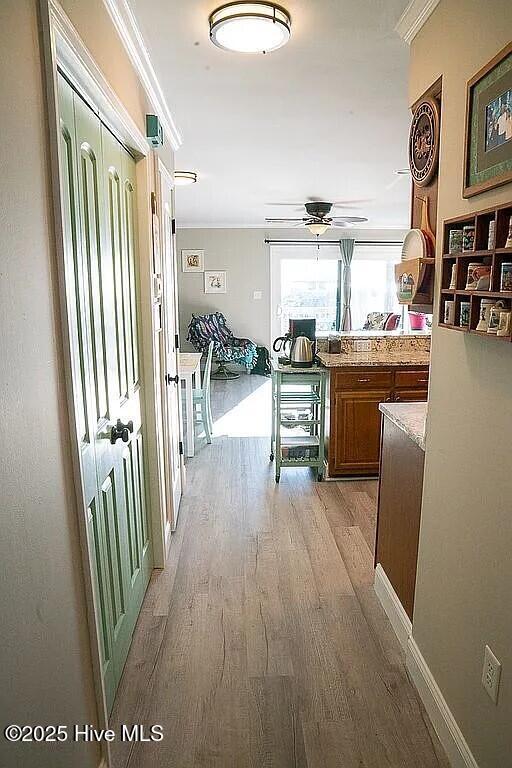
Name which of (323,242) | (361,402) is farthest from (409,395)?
(323,242)

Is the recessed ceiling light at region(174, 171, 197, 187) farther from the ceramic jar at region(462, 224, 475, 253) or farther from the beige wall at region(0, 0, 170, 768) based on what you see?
the ceramic jar at region(462, 224, 475, 253)

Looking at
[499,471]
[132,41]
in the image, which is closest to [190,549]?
[499,471]

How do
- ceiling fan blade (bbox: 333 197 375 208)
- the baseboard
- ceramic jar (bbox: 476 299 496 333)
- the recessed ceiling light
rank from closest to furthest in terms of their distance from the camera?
1. ceramic jar (bbox: 476 299 496 333)
2. the baseboard
3. the recessed ceiling light
4. ceiling fan blade (bbox: 333 197 375 208)

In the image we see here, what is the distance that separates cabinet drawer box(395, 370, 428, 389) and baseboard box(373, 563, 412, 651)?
1.68 metres

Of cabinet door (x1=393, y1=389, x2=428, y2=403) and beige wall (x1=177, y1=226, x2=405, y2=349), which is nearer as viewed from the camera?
cabinet door (x1=393, y1=389, x2=428, y2=403)

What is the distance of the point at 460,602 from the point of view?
168 cm

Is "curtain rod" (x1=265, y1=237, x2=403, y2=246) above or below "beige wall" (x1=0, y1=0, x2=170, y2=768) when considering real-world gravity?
above

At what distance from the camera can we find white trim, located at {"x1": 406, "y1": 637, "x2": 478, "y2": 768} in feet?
5.36

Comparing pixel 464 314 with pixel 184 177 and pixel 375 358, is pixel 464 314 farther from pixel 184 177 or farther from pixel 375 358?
pixel 184 177

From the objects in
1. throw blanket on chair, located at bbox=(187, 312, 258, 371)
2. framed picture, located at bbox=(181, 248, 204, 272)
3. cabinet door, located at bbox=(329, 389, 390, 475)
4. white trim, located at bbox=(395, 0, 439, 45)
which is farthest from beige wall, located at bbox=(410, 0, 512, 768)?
framed picture, located at bbox=(181, 248, 204, 272)

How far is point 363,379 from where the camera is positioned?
3.98 m

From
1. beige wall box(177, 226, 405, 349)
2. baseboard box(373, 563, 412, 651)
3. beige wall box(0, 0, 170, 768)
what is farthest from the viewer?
beige wall box(177, 226, 405, 349)

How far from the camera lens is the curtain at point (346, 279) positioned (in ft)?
28.9

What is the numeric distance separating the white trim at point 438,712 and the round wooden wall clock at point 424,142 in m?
1.73
